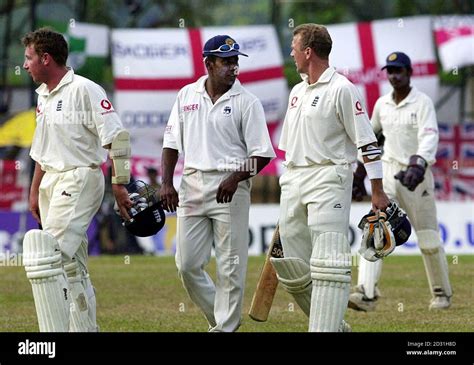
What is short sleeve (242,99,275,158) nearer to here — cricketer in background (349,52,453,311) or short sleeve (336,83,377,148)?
short sleeve (336,83,377,148)

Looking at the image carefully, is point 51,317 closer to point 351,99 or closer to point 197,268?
point 197,268

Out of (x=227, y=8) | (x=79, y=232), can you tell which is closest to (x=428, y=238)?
(x=79, y=232)

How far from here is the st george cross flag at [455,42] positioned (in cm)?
2327

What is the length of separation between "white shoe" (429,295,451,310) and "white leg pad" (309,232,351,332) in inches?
148

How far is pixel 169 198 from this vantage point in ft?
30.1

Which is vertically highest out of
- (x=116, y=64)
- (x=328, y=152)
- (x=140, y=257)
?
(x=116, y=64)

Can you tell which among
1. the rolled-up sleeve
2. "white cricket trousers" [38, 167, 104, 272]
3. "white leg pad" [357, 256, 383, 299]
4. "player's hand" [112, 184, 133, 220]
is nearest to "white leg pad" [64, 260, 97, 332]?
"white cricket trousers" [38, 167, 104, 272]

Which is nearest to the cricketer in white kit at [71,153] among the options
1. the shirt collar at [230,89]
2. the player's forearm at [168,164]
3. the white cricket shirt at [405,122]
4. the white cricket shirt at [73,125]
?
the white cricket shirt at [73,125]

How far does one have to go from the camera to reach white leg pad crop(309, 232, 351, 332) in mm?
8289

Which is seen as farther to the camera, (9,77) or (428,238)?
(9,77)

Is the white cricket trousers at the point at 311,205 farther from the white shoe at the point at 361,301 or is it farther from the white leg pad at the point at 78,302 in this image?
the white shoe at the point at 361,301

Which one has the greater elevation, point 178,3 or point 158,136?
point 178,3

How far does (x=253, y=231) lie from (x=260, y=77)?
344cm

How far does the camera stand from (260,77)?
76.9ft
